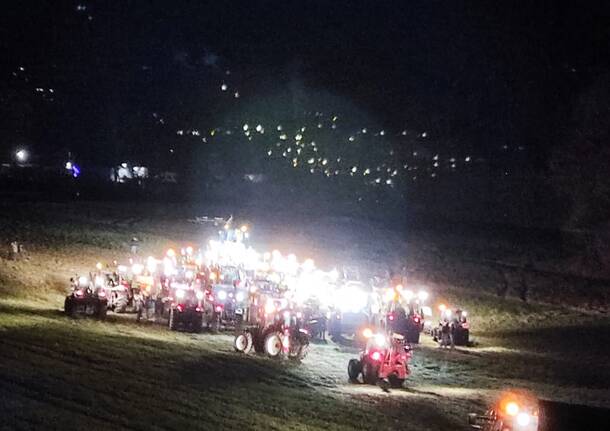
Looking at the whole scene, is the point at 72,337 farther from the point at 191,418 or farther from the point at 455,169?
the point at 455,169

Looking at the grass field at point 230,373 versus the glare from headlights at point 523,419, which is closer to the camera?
the glare from headlights at point 523,419

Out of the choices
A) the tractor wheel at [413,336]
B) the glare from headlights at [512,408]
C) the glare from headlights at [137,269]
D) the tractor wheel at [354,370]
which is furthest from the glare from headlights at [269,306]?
the glare from headlights at [512,408]

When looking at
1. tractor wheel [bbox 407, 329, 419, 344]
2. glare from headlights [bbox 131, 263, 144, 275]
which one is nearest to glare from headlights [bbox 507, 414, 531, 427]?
tractor wheel [bbox 407, 329, 419, 344]

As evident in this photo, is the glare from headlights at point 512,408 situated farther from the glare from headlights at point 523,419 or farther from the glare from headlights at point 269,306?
the glare from headlights at point 269,306

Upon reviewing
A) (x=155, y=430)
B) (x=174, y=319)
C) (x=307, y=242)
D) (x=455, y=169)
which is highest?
(x=455, y=169)

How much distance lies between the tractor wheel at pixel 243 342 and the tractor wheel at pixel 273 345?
399 mm

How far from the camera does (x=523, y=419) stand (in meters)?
9.79

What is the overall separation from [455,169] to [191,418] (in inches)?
1923

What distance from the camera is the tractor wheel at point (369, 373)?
17.4m

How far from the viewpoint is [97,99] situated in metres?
61.0

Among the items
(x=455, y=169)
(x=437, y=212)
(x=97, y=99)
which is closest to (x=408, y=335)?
(x=437, y=212)

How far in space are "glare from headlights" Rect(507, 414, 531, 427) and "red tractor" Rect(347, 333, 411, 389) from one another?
7.50 metres

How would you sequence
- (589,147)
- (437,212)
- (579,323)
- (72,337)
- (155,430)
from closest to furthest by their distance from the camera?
(155,430)
(72,337)
(579,323)
(589,147)
(437,212)

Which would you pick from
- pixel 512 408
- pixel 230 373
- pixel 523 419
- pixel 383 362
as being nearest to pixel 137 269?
pixel 230 373
